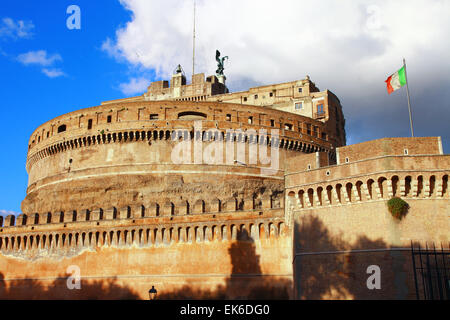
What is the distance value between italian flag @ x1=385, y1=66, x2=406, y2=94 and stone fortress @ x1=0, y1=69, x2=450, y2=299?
153 inches

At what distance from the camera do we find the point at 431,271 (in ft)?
52.4

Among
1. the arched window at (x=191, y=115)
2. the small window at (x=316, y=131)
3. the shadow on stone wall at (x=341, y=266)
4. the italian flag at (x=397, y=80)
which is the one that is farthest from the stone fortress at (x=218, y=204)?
the italian flag at (x=397, y=80)

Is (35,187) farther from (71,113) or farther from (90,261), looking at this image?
(90,261)

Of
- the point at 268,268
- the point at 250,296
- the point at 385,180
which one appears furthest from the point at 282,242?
the point at 385,180

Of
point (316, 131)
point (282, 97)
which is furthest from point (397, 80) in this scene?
point (282, 97)

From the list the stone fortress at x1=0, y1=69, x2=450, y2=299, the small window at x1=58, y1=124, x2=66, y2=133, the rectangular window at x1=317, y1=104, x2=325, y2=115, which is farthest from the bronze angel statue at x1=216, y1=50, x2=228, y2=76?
the small window at x1=58, y1=124, x2=66, y2=133

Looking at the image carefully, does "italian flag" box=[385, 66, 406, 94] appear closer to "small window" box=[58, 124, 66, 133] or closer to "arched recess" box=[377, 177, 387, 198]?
"arched recess" box=[377, 177, 387, 198]

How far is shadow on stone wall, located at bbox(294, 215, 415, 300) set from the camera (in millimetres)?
15953

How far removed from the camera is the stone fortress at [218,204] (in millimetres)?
16797

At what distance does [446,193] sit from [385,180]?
205 centimetres

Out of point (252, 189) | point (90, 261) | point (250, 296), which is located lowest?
point (250, 296)
